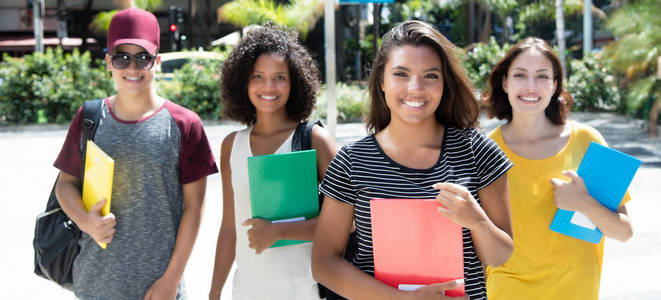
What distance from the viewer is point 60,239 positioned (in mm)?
2479

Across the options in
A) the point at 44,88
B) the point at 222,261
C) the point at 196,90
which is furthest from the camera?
the point at 196,90

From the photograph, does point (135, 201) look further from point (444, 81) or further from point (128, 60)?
point (444, 81)

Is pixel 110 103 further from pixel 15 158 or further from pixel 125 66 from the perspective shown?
pixel 15 158

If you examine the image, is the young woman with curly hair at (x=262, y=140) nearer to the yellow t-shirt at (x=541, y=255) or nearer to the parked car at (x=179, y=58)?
the yellow t-shirt at (x=541, y=255)

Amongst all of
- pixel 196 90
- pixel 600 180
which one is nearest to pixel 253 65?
pixel 600 180

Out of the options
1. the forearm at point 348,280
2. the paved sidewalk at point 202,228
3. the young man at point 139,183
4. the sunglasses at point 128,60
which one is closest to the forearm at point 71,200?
the young man at point 139,183

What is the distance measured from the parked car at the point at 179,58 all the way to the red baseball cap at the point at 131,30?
1603 cm

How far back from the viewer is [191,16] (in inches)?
1198

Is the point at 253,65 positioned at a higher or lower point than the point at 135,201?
higher

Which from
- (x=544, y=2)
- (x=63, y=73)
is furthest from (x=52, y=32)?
(x=544, y=2)

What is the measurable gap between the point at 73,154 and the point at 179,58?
18731mm

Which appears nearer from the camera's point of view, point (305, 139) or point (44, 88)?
point (305, 139)

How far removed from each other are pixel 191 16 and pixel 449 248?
30044 mm

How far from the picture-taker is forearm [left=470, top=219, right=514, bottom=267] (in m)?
1.82
